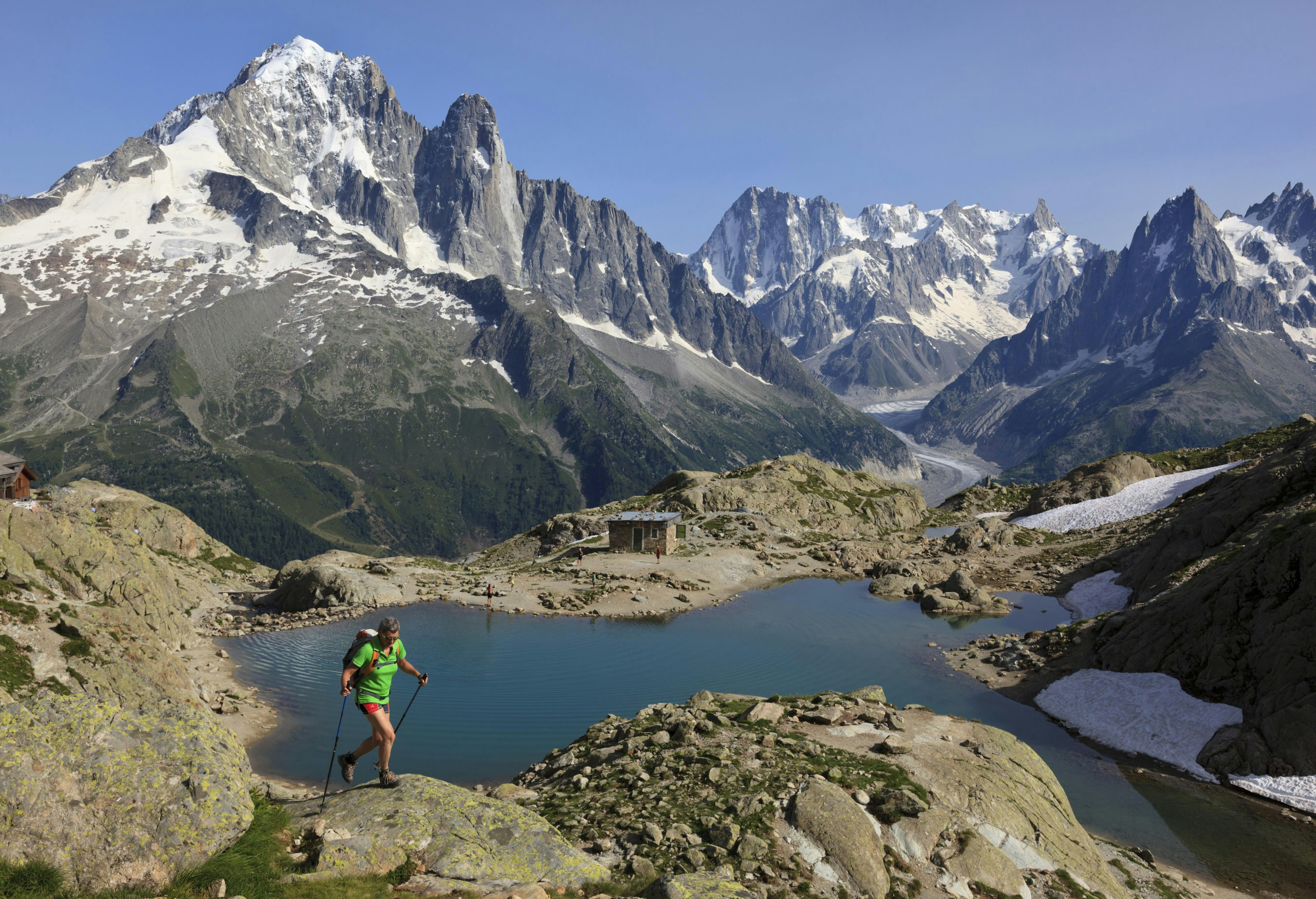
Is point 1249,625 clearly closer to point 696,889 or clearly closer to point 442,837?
point 696,889

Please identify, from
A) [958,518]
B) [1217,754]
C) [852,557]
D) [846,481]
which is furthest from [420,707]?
[958,518]

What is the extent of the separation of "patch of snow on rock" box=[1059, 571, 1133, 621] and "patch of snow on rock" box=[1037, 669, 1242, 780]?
22317 millimetres

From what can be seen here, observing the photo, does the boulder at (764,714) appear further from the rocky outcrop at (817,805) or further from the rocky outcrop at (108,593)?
the rocky outcrop at (108,593)

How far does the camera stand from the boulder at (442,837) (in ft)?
53.3

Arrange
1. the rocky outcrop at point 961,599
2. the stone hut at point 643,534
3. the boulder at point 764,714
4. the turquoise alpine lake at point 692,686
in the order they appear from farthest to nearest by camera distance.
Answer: the stone hut at point 643,534 < the rocky outcrop at point 961,599 < the turquoise alpine lake at point 692,686 < the boulder at point 764,714

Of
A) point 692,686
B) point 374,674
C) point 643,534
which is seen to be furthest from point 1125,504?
point 374,674

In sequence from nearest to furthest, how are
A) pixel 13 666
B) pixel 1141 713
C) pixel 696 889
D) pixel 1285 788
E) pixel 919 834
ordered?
pixel 696 889, pixel 919 834, pixel 13 666, pixel 1285 788, pixel 1141 713

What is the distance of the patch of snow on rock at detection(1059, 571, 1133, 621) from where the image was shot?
7019cm

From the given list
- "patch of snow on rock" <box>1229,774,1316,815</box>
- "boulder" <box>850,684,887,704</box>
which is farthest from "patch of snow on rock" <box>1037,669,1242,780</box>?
"boulder" <box>850,684,887,704</box>

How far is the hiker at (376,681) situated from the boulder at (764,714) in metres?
16.2

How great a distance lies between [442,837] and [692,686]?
37.4 metres

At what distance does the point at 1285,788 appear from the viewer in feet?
110

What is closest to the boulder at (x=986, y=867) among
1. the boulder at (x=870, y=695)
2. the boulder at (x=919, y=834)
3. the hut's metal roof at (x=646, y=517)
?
the boulder at (x=919, y=834)

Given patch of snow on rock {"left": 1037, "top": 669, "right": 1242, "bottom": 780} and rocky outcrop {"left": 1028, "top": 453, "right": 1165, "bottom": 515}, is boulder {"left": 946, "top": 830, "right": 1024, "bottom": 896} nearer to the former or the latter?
patch of snow on rock {"left": 1037, "top": 669, "right": 1242, "bottom": 780}
